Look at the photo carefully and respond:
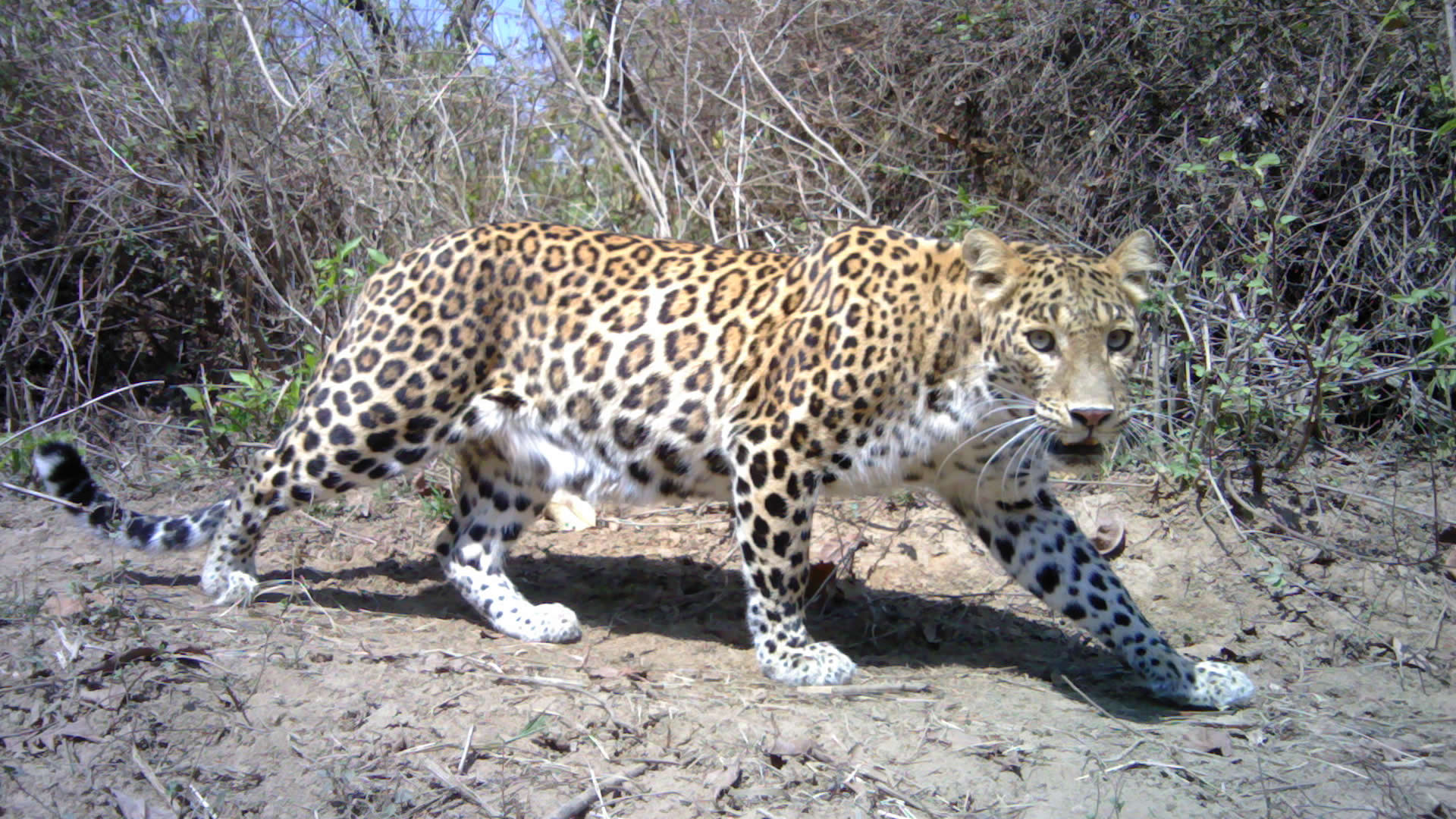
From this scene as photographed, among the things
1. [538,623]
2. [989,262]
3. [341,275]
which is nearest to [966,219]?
[989,262]

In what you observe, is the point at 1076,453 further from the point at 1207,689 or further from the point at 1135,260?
the point at 1207,689

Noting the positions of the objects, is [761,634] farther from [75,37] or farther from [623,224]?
[75,37]

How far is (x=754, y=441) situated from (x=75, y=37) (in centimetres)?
577

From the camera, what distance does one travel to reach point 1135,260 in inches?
193

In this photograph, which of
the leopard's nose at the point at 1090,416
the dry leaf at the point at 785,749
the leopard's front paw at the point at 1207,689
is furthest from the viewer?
the leopard's front paw at the point at 1207,689

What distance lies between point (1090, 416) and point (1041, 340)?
14.9 inches

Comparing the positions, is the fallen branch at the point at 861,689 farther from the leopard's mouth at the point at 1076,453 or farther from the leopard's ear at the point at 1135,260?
the leopard's ear at the point at 1135,260

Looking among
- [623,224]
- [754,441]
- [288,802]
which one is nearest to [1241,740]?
[754,441]

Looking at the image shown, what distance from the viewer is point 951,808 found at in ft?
12.8

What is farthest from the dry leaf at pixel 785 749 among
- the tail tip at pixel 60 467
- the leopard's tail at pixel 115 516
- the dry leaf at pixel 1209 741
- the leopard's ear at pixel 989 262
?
the tail tip at pixel 60 467

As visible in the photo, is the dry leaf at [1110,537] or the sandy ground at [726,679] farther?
the dry leaf at [1110,537]

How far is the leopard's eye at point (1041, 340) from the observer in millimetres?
4578

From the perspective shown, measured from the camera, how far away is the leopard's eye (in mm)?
4578

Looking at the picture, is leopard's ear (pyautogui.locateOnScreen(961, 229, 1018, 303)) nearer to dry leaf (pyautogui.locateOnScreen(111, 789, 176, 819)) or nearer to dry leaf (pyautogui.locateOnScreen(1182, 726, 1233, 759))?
Answer: dry leaf (pyautogui.locateOnScreen(1182, 726, 1233, 759))
